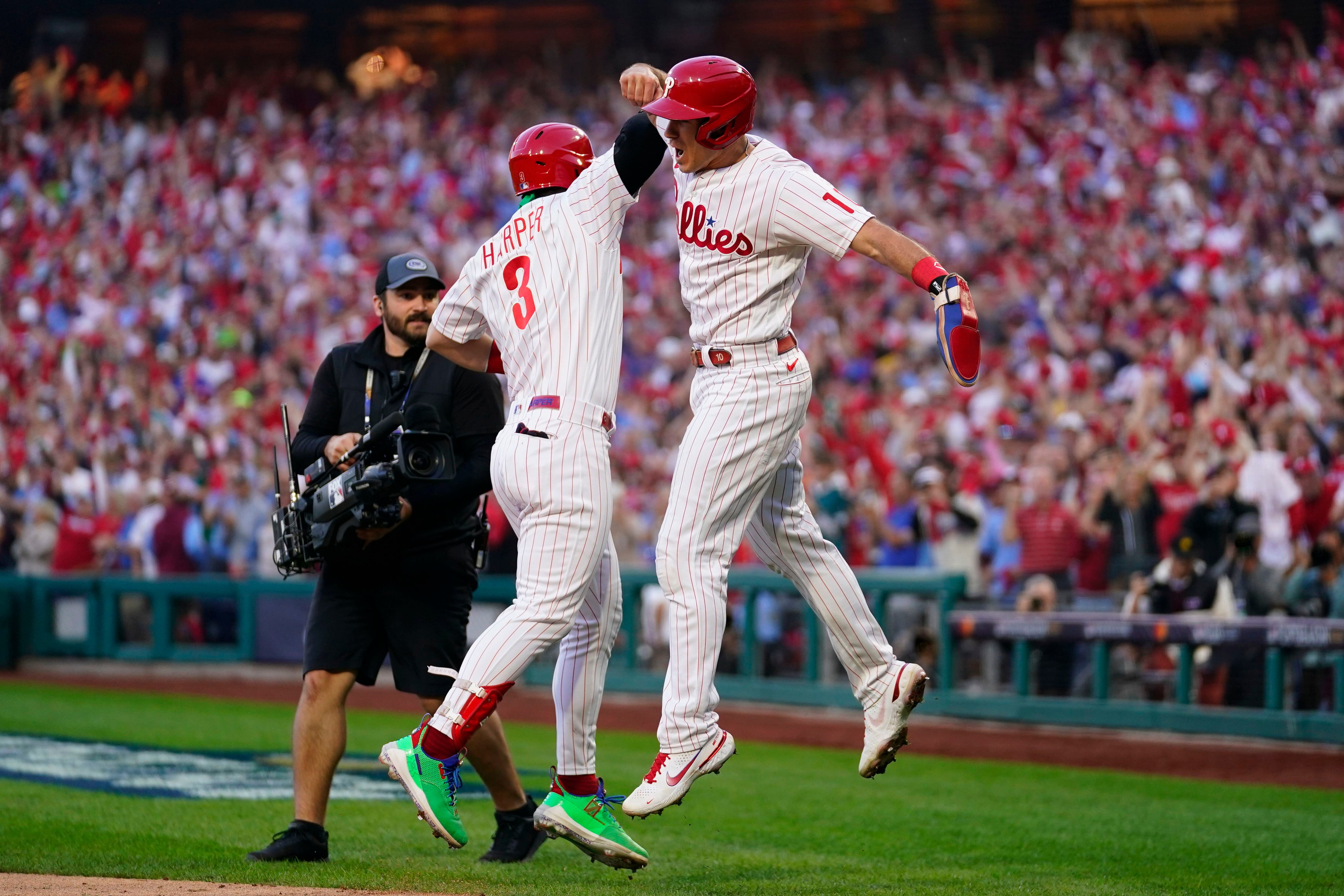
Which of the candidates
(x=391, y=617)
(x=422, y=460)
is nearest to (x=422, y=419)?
(x=422, y=460)

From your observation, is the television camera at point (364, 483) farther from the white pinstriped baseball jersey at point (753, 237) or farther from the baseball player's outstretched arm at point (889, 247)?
the baseball player's outstretched arm at point (889, 247)

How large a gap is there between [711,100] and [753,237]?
38 centimetres

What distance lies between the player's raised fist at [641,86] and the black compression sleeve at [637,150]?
0.17 m

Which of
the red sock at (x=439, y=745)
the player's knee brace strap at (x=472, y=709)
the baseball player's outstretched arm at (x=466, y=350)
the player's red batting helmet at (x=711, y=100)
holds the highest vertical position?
the player's red batting helmet at (x=711, y=100)

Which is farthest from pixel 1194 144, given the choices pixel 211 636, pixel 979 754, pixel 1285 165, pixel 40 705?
pixel 40 705

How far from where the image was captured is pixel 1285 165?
45.9 feet

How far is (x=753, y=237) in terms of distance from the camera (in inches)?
165

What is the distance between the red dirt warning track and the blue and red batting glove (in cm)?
521

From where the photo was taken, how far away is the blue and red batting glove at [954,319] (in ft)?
12.7

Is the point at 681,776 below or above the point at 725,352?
below

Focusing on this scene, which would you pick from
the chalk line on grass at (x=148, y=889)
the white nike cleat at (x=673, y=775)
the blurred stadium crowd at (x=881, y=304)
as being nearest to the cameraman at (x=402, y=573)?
the chalk line on grass at (x=148, y=889)

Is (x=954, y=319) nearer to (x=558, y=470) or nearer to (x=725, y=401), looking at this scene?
(x=725, y=401)

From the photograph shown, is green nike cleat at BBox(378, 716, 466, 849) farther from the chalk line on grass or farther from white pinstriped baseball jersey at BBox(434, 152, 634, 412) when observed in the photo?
white pinstriped baseball jersey at BBox(434, 152, 634, 412)

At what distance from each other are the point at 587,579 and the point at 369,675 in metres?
1.23
